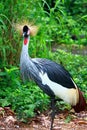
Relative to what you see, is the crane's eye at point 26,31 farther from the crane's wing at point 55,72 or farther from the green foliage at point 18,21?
the green foliage at point 18,21

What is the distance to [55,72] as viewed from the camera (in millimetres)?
5414

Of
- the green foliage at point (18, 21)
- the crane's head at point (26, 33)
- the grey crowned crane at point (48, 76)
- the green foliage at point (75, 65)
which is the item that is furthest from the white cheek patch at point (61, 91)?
the green foliage at point (75, 65)

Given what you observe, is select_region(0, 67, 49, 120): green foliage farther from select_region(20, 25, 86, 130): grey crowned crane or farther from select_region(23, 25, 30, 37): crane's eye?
select_region(23, 25, 30, 37): crane's eye

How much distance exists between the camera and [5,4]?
671cm

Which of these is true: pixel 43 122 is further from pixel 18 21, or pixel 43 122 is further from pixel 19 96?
pixel 18 21

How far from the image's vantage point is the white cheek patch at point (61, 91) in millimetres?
5332

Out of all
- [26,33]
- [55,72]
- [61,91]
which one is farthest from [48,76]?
[26,33]

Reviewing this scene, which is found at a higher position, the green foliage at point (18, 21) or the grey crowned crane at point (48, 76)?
the green foliage at point (18, 21)

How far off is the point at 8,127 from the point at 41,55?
5.92 ft

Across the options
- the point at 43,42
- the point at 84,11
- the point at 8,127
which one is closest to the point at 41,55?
the point at 43,42

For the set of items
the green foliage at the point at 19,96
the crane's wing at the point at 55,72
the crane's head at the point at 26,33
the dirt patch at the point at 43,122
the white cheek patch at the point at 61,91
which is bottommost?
the dirt patch at the point at 43,122

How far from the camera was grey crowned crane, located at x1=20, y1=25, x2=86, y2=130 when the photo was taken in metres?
5.31

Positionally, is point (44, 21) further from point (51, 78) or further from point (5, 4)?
point (51, 78)

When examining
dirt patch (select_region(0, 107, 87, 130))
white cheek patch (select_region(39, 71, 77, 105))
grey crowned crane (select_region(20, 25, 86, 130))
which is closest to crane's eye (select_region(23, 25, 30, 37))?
grey crowned crane (select_region(20, 25, 86, 130))
